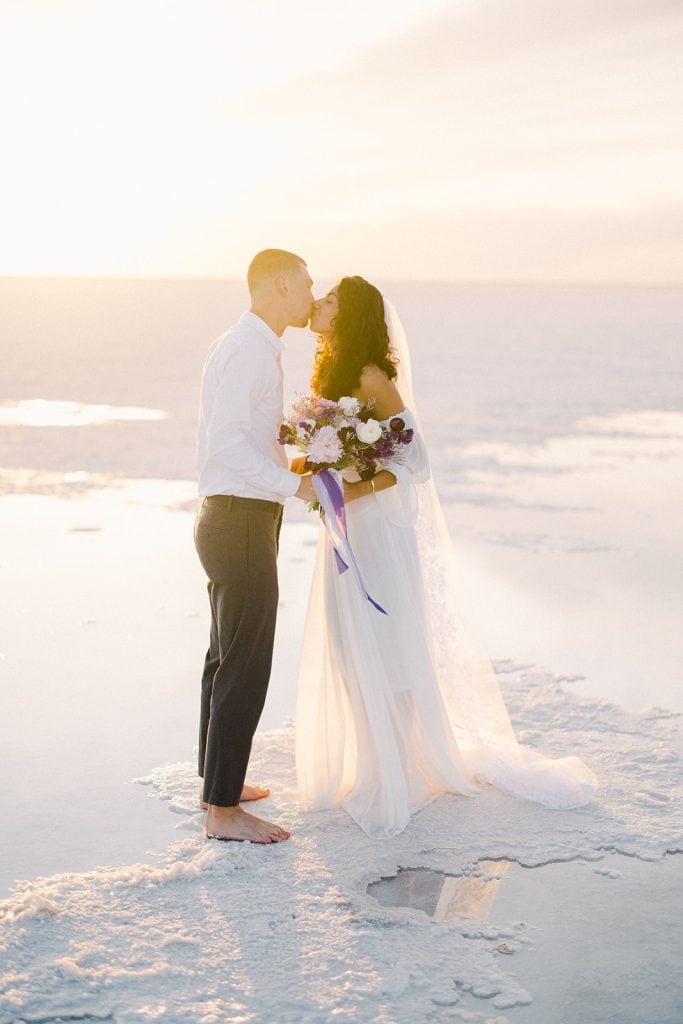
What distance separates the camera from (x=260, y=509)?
4359 millimetres

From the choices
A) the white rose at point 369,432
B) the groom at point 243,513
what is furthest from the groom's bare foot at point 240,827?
the white rose at point 369,432

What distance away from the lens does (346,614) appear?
454 cm

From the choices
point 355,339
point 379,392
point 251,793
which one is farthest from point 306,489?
point 251,793

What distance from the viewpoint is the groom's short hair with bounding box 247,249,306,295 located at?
14.5 ft

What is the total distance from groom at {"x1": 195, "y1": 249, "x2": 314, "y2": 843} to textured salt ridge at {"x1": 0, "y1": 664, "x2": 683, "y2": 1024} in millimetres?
281

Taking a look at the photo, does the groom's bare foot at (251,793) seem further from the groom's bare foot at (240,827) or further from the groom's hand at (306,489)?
the groom's hand at (306,489)

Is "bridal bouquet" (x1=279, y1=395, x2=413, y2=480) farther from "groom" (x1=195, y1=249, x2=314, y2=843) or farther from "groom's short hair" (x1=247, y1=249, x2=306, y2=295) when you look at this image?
"groom's short hair" (x1=247, y1=249, x2=306, y2=295)

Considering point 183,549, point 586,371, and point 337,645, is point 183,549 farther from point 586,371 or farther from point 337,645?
point 586,371

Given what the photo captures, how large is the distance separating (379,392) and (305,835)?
1680 millimetres

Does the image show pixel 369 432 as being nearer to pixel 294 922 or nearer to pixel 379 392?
pixel 379 392

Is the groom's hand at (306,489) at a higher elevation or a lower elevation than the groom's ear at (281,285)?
lower

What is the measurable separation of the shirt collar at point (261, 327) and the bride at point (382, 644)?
Result: 28 cm

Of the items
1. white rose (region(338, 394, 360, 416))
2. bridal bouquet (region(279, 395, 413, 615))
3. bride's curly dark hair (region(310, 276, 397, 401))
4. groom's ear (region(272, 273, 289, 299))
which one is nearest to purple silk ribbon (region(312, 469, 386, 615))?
bridal bouquet (region(279, 395, 413, 615))

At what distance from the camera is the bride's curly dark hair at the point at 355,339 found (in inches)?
177
